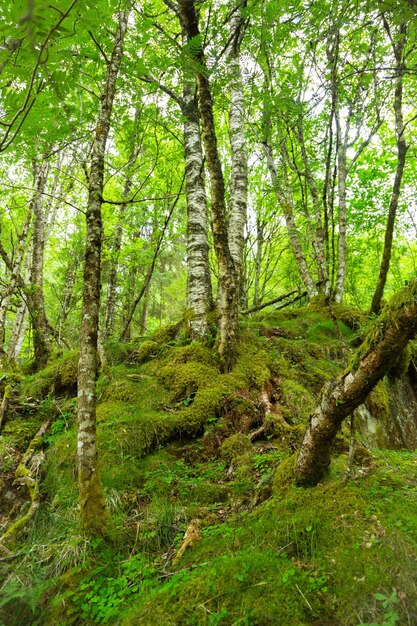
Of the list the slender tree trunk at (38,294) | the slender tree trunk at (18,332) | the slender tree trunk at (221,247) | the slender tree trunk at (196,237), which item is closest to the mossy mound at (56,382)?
the slender tree trunk at (38,294)

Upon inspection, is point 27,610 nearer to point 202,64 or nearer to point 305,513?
point 305,513

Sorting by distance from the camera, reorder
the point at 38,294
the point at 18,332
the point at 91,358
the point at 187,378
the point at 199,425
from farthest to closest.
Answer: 1. the point at 18,332
2. the point at 38,294
3. the point at 187,378
4. the point at 199,425
5. the point at 91,358

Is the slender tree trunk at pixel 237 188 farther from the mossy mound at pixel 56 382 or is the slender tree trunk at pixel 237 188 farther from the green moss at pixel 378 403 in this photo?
the mossy mound at pixel 56 382

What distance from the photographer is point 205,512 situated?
281 centimetres

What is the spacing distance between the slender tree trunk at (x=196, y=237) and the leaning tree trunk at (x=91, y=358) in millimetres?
2543

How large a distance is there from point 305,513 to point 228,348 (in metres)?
2.64

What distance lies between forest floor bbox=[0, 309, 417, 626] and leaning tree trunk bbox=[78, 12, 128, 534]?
222mm

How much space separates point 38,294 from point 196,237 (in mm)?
3710

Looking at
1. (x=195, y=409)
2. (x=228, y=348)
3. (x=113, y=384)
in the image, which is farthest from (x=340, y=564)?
(x=113, y=384)

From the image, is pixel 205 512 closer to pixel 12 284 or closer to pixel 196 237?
pixel 196 237

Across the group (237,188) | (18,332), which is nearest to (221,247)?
(237,188)

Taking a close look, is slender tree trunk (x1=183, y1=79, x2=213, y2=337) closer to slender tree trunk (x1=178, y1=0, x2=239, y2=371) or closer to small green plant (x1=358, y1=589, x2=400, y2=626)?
slender tree trunk (x1=178, y1=0, x2=239, y2=371)

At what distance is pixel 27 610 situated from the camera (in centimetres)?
215

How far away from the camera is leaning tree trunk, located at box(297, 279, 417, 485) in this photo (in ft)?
6.07
